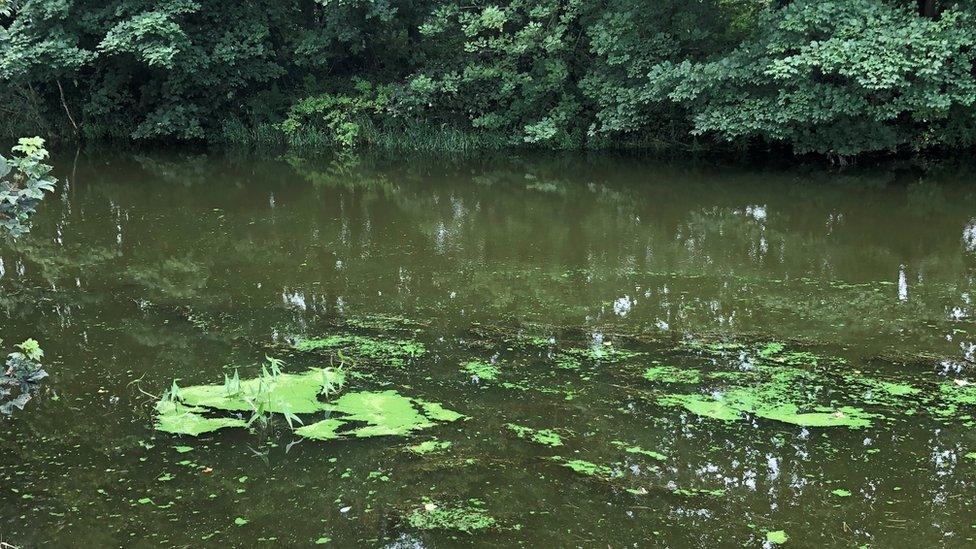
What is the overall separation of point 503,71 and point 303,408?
439 inches

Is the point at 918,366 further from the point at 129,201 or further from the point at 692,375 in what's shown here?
the point at 129,201

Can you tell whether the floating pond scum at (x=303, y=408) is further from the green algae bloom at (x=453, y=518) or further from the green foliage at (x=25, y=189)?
the green foliage at (x=25, y=189)

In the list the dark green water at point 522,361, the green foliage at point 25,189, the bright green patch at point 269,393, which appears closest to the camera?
the green foliage at point 25,189

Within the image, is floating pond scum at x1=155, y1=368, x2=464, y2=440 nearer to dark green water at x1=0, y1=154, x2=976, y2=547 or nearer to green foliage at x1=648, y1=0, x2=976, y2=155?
dark green water at x1=0, y1=154, x2=976, y2=547

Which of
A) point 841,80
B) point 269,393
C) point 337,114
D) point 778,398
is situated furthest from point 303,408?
point 337,114

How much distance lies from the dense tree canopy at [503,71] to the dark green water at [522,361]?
1.90 meters

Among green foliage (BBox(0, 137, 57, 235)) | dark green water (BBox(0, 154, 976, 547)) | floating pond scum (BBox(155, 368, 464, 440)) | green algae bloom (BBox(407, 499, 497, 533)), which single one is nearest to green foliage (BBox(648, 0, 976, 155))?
dark green water (BBox(0, 154, 976, 547))

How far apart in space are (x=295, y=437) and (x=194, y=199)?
22.9ft

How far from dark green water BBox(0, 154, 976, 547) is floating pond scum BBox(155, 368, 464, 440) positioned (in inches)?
3.3

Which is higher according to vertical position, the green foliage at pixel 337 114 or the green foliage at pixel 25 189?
the green foliage at pixel 337 114

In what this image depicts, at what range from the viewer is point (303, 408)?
399 centimetres

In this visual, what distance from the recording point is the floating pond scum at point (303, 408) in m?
3.80

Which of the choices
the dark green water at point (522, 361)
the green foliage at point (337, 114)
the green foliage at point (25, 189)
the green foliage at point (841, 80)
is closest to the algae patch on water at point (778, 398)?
the dark green water at point (522, 361)

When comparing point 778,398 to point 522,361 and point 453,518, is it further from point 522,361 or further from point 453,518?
point 453,518
